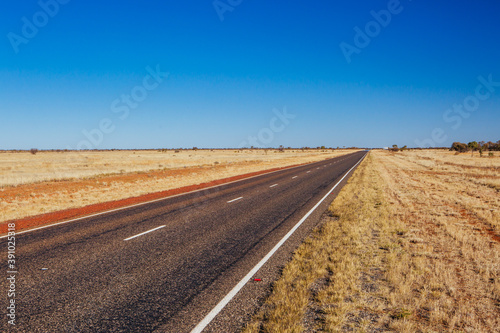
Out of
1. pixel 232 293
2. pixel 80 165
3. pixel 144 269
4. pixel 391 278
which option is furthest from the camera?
pixel 80 165

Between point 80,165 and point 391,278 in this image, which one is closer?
point 391,278

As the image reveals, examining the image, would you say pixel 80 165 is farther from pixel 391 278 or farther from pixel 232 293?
pixel 391 278

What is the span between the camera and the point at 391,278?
510cm

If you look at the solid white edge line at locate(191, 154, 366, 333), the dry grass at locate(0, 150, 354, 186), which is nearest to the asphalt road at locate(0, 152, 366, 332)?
the solid white edge line at locate(191, 154, 366, 333)

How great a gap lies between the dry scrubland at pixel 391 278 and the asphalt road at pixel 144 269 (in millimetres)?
573

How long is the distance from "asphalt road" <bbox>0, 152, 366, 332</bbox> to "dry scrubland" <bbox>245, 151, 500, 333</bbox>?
57 cm

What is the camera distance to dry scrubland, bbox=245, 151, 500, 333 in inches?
150

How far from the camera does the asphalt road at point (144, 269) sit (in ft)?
12.9

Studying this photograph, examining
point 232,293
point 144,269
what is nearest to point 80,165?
point 144,269

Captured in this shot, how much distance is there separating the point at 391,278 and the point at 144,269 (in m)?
4.59

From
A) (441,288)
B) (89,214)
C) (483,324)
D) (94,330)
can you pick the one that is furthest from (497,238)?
(89,214)

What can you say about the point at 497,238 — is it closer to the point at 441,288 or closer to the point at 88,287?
the point at 441,288

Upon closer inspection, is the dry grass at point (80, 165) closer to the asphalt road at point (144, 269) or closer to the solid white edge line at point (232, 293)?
the asphalt road at point (144, 269)

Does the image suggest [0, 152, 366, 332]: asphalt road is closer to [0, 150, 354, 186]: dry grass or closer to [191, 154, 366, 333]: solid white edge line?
[191, 154, 366, 333]: solid white edge line
